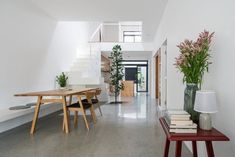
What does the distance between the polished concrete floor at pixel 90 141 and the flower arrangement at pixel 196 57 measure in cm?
119

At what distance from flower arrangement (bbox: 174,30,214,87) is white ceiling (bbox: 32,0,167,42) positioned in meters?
2.69

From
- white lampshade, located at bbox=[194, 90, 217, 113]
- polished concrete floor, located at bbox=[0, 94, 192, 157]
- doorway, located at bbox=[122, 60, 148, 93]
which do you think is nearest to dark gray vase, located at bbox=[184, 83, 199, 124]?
white lampshade, located at bbox=[194, 90, 217, 113]

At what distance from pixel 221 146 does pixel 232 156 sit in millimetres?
175

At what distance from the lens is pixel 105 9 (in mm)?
4621

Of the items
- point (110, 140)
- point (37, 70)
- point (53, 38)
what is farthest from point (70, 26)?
point (110, 140)

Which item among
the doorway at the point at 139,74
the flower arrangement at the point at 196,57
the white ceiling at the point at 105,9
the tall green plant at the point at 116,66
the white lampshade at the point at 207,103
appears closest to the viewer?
the white lampshade at the point at 207,103

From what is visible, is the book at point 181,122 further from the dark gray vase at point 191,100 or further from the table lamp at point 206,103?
the dark gray vase at point 191,100

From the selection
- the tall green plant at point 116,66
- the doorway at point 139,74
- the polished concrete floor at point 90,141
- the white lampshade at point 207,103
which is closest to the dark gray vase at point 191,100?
the white lampshade at point 207,103

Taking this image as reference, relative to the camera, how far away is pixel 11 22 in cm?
362

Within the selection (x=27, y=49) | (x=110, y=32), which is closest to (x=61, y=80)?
(x=27, y=49)

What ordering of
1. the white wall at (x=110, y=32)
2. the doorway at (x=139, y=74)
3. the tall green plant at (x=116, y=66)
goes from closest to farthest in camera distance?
1. the tall green plant at (x=116, y=66)
2. the white wall at (x=110, y=32)
3. the doorway at (x=139, y=74)

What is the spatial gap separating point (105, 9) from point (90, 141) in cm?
316

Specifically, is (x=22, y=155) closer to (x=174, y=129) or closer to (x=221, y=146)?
(x=174, y=129)

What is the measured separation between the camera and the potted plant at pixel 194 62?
175 centimetres
